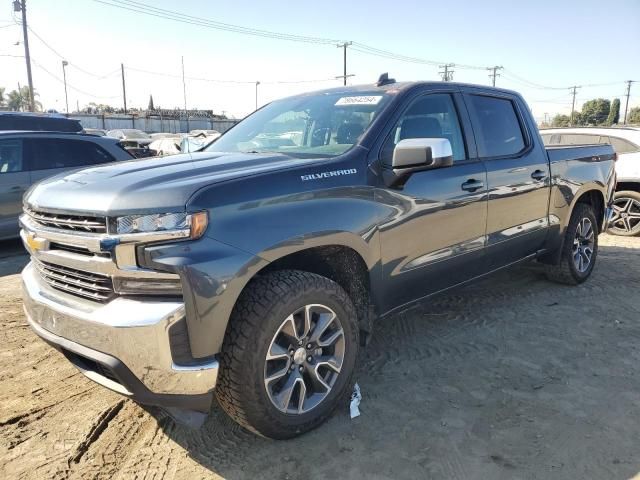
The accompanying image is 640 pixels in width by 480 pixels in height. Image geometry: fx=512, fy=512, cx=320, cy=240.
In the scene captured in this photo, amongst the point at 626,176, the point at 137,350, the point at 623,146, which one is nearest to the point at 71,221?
the point at 137,350

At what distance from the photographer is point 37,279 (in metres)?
2.87

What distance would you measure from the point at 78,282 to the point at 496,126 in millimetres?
3404

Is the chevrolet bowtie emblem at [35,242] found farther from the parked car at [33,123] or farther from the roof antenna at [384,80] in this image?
the parked car at [33,123]

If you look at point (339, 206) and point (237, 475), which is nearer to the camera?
point (237, 475)

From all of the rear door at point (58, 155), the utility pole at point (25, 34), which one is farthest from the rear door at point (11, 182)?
the utility pole at point (25, 34)

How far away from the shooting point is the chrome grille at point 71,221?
2.34 m

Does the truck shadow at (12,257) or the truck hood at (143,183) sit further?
the truck shadow at (12,257)

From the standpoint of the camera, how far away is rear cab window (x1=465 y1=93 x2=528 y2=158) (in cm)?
404

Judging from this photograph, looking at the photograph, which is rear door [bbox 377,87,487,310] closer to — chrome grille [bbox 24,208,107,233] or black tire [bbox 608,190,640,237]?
chrome grille [bbox 24,208,107,233]

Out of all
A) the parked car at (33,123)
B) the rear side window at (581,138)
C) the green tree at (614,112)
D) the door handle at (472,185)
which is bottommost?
the door handle at (472,185)

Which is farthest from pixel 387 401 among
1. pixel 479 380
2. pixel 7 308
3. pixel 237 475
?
pixel 7 308

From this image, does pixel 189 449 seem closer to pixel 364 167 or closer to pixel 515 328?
pixel 364 167

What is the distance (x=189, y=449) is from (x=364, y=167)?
1.83m

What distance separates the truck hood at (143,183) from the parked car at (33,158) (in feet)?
15.5
